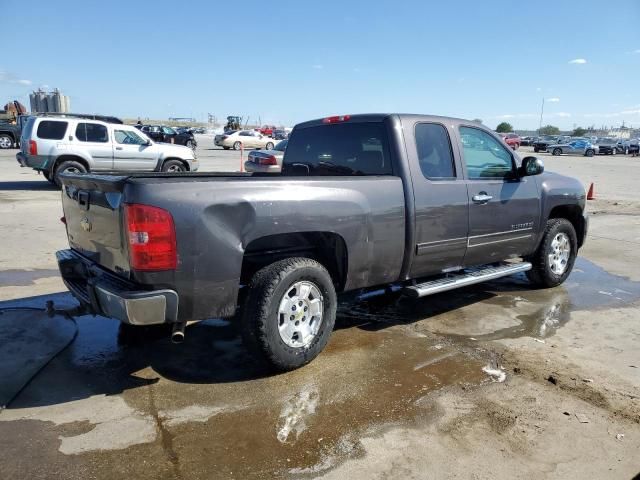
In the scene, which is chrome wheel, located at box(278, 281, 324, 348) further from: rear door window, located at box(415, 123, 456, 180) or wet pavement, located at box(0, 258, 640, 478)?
rear door window, located at box(415, 123, 456, 180)

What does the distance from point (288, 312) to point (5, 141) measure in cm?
3106

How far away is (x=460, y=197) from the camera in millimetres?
4777

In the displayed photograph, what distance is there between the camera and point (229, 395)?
3.56m

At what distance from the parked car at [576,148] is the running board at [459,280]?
4581 centimetres

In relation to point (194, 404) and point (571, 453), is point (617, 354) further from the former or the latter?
point (194, 404)

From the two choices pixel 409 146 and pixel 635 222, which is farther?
pixel 635 222

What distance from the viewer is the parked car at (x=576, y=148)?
4606cm

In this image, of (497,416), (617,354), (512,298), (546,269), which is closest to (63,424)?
(497,416)

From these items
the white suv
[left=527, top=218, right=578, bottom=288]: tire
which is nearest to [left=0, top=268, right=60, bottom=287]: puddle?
[left=527, top=218, right=578, bottom=288]: tire

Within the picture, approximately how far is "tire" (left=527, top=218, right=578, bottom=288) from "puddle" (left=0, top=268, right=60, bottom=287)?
18.9 ft

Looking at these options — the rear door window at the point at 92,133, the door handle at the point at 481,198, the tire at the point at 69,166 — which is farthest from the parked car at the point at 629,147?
the door handle at the point at 481,198

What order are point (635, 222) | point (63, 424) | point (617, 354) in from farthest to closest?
1. point (635, 222)
2. point (617, 354)
3. point (63, 424)

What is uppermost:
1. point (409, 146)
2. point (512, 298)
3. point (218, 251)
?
point (409, 146)

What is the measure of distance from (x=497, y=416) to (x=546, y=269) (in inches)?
128
